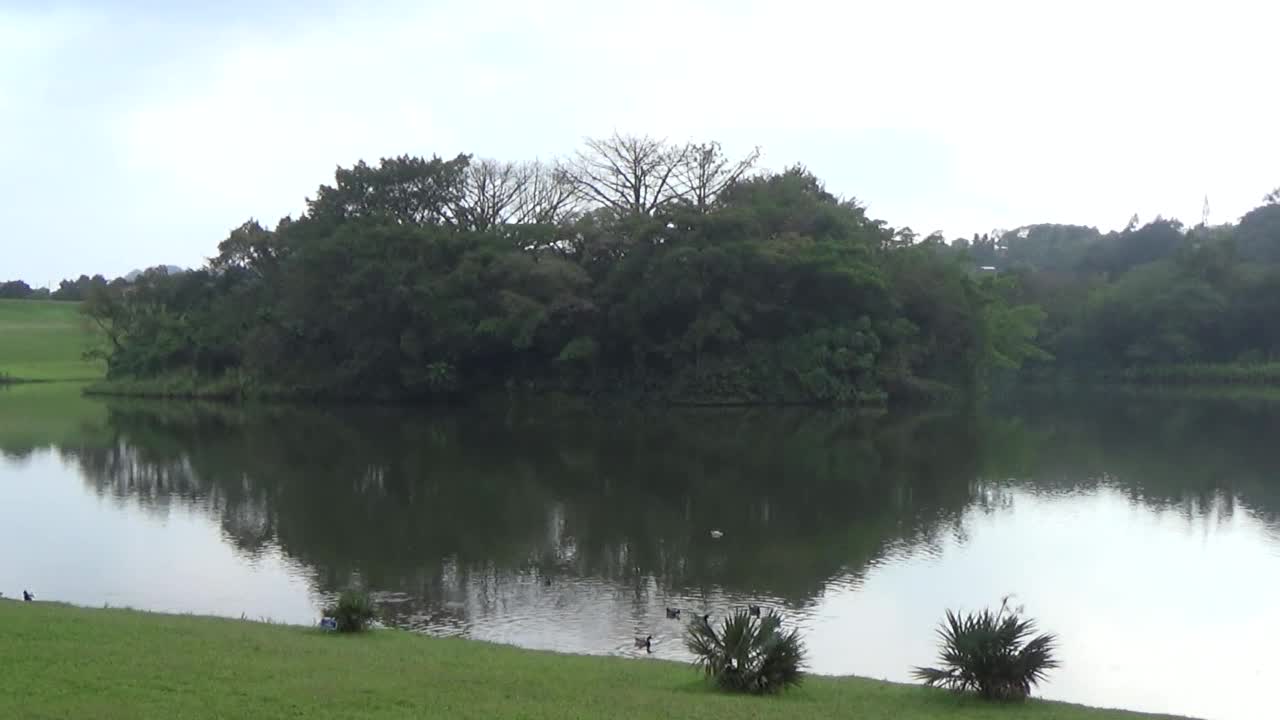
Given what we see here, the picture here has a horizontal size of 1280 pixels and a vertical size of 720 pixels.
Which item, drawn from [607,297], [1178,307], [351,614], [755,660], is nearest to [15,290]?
[607,297]

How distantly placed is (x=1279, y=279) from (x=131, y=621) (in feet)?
258

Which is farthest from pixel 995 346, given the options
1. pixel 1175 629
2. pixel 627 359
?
pixel 1175 629

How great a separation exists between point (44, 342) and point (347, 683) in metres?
93.0

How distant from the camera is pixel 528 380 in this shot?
2269 inches

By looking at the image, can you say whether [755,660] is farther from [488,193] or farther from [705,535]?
[488,193]

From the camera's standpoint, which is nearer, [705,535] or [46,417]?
[705,535]

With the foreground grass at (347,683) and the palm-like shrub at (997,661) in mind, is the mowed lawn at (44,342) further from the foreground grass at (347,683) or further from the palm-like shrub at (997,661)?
the palm-like shrub at (997,661)

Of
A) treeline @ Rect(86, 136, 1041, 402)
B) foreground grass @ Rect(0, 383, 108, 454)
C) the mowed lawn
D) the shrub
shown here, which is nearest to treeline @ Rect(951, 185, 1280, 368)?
treeline @ Rect(86, 136, 1041, 402)

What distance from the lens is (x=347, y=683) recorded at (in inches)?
397

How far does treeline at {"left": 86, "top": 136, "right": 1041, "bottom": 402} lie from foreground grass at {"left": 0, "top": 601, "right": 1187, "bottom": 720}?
4074cm

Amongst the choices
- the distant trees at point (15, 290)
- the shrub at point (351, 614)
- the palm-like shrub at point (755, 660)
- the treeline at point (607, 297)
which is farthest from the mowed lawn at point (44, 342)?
the palm-like shrub at point (755, 660)

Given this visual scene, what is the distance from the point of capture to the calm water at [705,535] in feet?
53.4

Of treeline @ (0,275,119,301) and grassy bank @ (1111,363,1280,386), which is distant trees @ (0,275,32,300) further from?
grassy bank @ (1111,363,1280,386)

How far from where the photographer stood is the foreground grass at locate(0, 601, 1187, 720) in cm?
917
